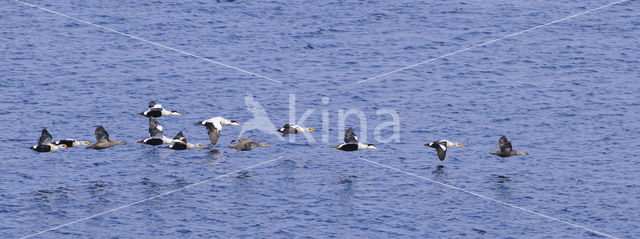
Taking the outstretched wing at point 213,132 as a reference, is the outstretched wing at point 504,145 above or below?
below

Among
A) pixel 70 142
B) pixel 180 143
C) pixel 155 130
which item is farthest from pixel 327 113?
pixel 70 142

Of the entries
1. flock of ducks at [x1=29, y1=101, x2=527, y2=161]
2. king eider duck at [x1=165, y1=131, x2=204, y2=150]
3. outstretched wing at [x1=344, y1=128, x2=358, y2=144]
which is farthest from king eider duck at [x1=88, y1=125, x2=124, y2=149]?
outstretched wing at [x1=344, y1=128, x2=358, y2=144]

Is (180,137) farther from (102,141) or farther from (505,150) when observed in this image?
(505,150)

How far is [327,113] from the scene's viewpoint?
409ft

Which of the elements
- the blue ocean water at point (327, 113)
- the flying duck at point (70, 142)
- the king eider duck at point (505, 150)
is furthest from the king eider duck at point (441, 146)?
the flying duck at point (70, 142)

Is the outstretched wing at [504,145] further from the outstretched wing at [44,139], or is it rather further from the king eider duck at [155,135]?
the outstretched wing at [44,139]

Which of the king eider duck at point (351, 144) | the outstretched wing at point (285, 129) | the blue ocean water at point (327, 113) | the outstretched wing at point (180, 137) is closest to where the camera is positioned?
the blue ocean water at point (327, 113)

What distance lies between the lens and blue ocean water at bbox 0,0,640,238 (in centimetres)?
10069

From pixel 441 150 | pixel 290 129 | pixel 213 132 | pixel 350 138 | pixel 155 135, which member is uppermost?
pixel 213 132

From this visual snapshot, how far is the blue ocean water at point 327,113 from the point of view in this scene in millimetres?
100688

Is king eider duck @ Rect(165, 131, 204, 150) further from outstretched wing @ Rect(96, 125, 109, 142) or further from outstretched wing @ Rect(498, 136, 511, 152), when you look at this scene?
outstretched wing @ Rect(498, 136, 511, 152)

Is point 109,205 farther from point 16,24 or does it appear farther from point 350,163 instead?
point 16,24

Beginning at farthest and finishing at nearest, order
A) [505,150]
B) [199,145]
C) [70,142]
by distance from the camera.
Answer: [199,145] → [70,142] → [505,150]

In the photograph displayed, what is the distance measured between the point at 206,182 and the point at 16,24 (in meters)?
56.1
